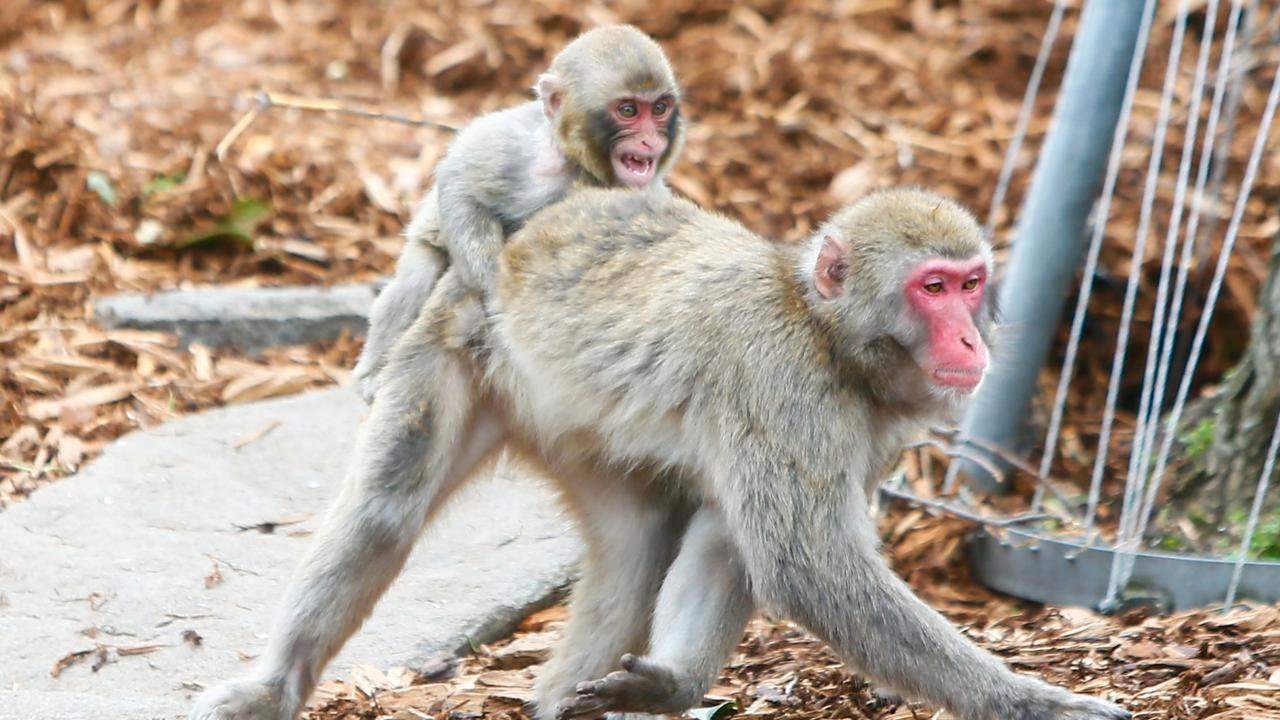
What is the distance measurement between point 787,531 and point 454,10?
24.9 ft

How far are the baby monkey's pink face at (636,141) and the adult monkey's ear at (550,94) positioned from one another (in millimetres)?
248

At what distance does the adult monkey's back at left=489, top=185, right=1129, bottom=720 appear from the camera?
14.5ft

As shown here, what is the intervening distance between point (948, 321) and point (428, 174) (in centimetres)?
550

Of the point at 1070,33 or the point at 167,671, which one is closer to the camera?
the point at 167,671

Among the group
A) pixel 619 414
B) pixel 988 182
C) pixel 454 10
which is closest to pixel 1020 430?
pixel 988 182

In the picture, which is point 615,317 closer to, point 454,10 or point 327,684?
point 327,684

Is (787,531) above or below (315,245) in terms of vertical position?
below

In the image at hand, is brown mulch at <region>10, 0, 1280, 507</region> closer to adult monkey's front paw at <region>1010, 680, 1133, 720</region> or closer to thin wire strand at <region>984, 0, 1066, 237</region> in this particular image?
thin wire strand at <region>984, 0, 1066, 237</region>

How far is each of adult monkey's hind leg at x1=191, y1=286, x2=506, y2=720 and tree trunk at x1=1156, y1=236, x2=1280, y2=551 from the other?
3.29m

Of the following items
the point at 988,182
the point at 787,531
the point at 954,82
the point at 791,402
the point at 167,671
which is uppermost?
the point at 954,82

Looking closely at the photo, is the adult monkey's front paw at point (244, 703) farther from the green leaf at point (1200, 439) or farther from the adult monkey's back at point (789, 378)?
the green leaf at point (1200, 439)

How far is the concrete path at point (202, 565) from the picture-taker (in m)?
5.44

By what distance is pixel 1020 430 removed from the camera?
7.70 metres

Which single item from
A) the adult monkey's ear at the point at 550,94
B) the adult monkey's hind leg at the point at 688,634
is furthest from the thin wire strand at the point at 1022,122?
the adult monkey's hind leg at the point at 688,634
